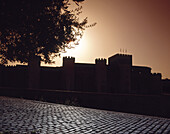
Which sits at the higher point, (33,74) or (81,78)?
(33,74)

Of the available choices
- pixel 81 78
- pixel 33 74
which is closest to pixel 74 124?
pixel 33 74

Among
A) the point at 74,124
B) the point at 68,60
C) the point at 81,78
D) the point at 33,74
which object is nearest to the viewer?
the point at 74,124

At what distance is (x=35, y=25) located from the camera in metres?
6.64

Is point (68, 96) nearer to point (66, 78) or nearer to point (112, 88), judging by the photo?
Answer: point (66, 78)

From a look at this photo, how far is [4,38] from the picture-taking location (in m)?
7.55

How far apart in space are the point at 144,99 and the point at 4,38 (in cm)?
1739

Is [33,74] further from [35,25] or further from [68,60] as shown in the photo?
[35,25]

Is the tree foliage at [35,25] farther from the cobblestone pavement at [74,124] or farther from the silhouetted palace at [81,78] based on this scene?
the silhouetted palace at [81,78]

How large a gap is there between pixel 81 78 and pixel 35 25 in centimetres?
2301

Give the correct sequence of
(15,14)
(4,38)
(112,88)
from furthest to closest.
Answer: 1. (112,88)
2. (4,38)
3. (15,14)

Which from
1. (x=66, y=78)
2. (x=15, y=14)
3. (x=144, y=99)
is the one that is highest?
(x=15, y=14)

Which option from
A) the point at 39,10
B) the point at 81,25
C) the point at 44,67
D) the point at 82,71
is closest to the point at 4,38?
the point at 39,10

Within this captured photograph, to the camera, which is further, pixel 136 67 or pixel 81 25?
pixel 136 67

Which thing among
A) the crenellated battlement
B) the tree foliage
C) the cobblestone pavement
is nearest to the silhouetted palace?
the crenellated battlement
